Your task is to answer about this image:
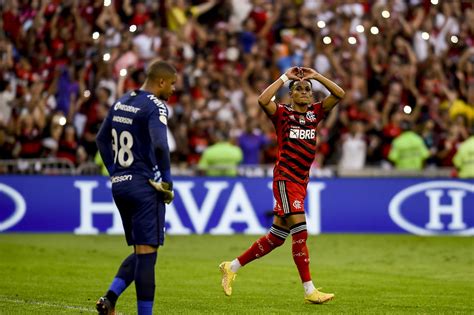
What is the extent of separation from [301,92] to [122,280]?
3.60 metres

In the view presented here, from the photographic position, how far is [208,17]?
2614 centimetres

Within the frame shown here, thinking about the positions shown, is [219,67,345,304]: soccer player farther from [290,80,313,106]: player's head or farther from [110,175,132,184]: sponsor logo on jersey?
[110,175,132,184]: sponsor logo on jersey

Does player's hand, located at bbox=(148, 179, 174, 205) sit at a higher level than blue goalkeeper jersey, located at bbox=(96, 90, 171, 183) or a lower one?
lower

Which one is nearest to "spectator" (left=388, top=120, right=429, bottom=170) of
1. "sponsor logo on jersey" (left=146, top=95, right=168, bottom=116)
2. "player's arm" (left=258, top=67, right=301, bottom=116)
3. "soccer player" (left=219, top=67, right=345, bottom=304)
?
"soccer player" (left=219, top=67, right=345, bottom=304)

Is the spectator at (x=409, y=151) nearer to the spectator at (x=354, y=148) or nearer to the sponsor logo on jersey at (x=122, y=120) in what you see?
the spectator at (x=354, y=148)

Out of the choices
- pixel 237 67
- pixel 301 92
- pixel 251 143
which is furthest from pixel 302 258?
pixel 237 67

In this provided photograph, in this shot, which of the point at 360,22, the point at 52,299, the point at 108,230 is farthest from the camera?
the point at 360,22

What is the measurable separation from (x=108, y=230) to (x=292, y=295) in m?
9.26

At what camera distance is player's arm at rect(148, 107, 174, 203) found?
941cm

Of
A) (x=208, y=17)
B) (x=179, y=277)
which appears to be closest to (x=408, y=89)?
(x=208, y=17)

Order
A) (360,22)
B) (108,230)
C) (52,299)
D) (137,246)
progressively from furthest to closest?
(360,22), (108,230), (52,299), (137,246)

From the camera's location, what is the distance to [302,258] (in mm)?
12414

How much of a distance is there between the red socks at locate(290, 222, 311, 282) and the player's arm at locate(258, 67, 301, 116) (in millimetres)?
1395

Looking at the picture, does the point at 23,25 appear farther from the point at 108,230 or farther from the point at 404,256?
the point at 404,256
